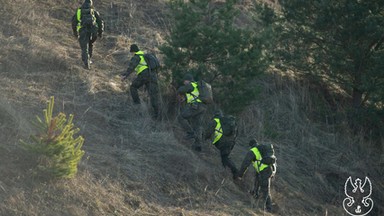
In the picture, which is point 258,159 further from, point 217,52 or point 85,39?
point 85,39

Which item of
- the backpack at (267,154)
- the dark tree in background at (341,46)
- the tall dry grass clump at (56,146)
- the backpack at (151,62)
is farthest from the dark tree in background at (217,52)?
the tall dry grass clump at (56,146)

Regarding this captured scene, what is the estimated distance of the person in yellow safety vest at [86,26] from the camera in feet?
52.1

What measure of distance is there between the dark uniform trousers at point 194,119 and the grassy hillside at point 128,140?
14.4 inches

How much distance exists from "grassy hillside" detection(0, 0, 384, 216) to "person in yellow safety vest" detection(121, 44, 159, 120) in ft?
1.09

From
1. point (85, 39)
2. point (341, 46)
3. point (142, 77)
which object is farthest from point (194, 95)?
point (341, 46)

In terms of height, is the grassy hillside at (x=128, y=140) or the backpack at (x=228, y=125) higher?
the backpack at (x=228, y=125)

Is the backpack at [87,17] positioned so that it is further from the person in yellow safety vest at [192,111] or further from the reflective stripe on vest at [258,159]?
the reflective stripe on vest at [258,159]

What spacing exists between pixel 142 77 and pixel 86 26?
7.59 feet

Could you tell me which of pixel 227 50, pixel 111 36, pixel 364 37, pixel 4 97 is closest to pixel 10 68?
pixel 4 97

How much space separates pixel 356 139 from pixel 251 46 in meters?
4.38

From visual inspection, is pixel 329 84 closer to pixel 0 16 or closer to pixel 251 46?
pixel 251 46

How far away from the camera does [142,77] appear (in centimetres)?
1480

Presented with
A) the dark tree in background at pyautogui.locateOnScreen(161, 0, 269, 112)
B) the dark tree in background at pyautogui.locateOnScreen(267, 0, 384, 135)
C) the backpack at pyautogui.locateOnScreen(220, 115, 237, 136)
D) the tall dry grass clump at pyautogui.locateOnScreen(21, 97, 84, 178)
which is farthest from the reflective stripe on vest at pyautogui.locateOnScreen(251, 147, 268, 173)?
the dark tree in background at pyautogui.locateOnScreen(267, 0, 384, 135)

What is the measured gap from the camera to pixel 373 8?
16812 millimetres
